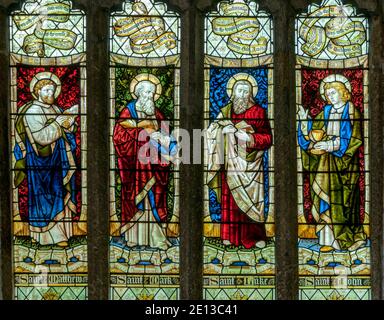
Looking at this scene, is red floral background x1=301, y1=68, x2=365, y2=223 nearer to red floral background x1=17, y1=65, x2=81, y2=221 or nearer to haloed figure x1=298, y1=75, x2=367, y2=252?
haloed figure x1=298, y1=75, x2=367, y2=252

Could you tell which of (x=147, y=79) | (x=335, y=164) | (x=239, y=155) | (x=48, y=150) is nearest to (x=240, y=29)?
(x=147, y=79)

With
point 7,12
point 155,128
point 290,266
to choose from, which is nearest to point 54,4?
Answer: point 7,12

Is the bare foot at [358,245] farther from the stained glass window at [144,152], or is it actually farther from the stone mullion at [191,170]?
the stained glass window at [144,152]

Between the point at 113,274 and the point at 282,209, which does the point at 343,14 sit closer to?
the point at 282,209

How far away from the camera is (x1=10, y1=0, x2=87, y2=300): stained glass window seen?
12688 millimetres

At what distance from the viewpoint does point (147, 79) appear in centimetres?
1295

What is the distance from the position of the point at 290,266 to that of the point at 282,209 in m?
0.61

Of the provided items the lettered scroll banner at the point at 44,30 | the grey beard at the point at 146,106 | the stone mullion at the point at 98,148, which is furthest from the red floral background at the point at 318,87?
the lettered scroll banner at the point at 44,30

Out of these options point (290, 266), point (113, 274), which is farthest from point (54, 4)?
point (290, 266)

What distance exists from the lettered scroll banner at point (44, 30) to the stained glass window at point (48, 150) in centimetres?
1
